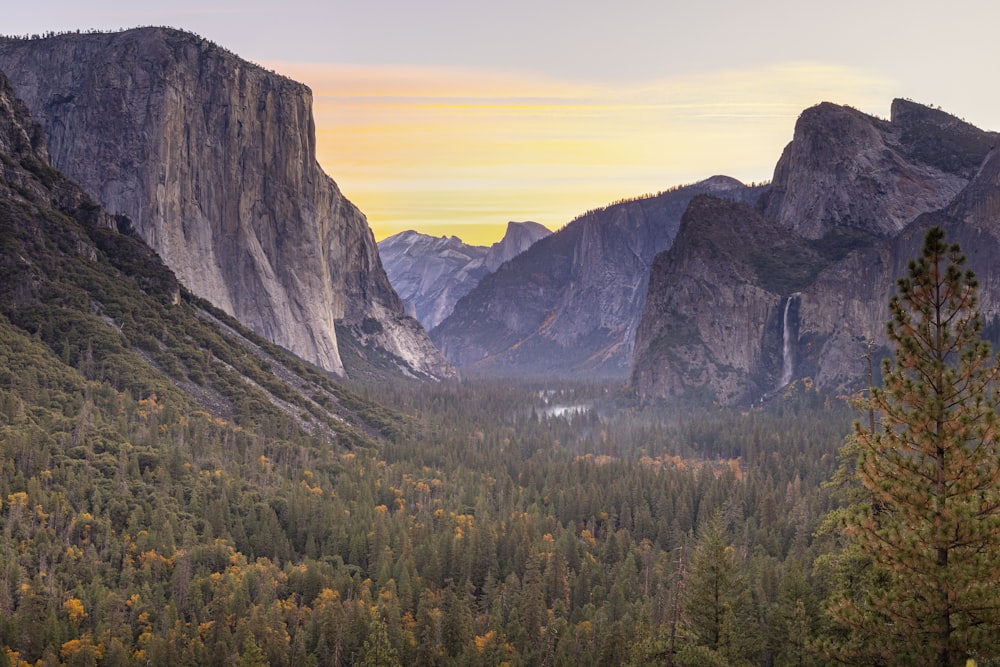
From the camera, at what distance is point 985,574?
37562 millimetres

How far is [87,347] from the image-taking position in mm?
168500

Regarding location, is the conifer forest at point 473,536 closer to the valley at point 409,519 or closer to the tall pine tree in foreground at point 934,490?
the tall pine tree in foreground at point 934,490

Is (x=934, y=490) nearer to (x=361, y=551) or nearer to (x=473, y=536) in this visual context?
(x=473, y=536)

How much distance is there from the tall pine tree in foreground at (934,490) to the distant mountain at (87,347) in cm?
11217

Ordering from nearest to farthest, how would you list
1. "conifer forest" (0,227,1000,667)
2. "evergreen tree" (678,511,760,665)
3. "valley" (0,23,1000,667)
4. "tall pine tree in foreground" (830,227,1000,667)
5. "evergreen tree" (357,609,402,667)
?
"tall pine tree in foreground" (830,227,1000,667) → "conifer forest" (0,227,1000,667) → "valley" (0,23,1000,667) → "evergreen tree" (678,511,760,665) → "evergreen tree" (357,609,402,667)

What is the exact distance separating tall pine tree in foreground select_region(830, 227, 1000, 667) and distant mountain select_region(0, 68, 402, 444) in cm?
11217

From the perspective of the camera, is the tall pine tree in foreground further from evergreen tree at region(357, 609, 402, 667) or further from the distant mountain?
the distant mountain

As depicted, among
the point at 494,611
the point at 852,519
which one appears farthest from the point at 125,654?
the point at 852,519

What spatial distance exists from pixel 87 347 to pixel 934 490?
152 metres

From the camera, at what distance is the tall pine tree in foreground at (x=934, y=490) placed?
37781 mm

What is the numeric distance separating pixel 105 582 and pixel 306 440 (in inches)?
2957

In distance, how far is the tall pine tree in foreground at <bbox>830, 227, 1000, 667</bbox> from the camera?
37.8 m

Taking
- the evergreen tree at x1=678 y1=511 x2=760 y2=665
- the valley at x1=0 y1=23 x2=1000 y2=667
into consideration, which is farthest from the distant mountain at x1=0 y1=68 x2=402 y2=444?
the evergreen tree at x1=678 y1=511 x2=760 y2=665

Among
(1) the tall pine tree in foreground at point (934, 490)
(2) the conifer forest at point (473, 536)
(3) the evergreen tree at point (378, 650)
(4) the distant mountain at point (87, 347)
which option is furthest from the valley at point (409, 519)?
(4) the distant mountain at point (87, 347)
